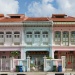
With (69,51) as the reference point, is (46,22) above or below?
above

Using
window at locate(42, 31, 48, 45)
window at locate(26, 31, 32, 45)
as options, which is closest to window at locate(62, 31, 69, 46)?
window at locate(42, 31, 48, 45)

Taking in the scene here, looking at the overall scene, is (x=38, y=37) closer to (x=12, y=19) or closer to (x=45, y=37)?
(x=45, y=37)

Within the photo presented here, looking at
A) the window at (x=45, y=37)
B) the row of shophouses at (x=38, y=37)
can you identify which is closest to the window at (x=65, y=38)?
the row of shophouses at (x=38, y=37)

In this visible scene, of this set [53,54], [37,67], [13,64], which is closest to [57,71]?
[37,67]

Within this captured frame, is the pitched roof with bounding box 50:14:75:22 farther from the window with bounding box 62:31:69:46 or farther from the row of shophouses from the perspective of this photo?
the window with bounding box 62:31:69:46

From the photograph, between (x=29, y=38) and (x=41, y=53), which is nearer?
(x=29, y=38)

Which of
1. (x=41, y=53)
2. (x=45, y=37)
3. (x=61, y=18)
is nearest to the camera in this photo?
(x=45, y=37)

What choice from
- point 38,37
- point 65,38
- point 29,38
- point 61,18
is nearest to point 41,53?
point 38,37

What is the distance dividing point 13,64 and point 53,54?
10254 mm

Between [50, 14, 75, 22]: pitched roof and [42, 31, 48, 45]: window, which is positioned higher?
[50, 14, 75, 22]: pitched roof

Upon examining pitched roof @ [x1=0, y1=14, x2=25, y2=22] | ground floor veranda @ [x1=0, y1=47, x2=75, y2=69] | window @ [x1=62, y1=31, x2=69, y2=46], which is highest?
pitched roof @ [x1=0, y1=14, x2=25, y2=22]

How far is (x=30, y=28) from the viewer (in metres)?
39.8

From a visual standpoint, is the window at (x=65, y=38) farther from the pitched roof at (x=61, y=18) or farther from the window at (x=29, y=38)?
the window at (x=29, y=38)

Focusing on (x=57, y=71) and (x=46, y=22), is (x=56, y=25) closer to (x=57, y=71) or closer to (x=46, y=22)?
(x=46, y=22)
